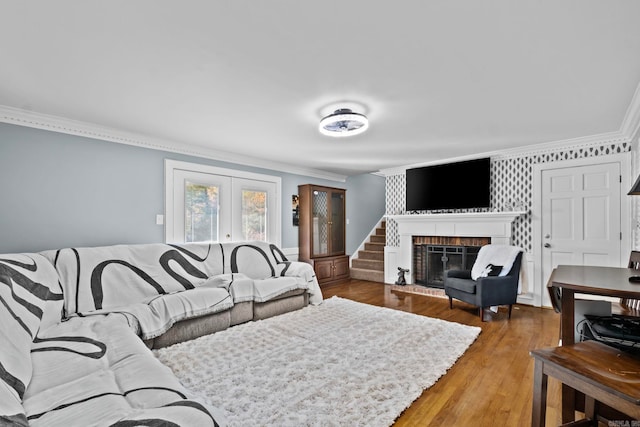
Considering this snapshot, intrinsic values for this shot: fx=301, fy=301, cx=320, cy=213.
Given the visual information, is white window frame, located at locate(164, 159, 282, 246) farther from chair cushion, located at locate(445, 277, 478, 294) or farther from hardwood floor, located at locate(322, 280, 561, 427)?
chair cushion, located at locate(445, 277, 478, 294)

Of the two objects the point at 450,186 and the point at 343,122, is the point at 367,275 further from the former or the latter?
the point at 343,122

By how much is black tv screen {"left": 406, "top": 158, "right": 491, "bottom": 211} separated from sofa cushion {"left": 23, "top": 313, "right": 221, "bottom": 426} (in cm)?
457

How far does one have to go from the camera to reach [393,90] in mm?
2484

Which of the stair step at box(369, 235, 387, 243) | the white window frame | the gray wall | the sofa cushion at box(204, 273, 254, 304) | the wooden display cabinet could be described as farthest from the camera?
the stair step at box(369, 235, 387, 243)

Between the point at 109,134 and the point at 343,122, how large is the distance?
2.75 m

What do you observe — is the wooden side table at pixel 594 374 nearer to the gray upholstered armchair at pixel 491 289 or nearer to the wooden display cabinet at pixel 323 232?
the gray upholstered armchair at pixel 491 289

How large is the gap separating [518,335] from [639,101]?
7.91ft

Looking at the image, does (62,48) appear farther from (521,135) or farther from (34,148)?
(521,135)

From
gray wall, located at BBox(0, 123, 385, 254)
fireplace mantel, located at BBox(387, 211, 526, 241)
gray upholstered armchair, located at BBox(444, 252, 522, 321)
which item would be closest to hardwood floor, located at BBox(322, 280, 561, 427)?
gray upholstered armchair, located at BBox(444, 252, 522, 321)

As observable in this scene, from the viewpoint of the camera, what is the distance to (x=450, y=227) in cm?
505

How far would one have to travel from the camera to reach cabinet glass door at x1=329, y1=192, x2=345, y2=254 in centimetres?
608

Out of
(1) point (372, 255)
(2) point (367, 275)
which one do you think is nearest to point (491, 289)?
(2) point (367, 275)

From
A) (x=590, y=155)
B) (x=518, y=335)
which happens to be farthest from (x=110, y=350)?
(x=590, y=155)

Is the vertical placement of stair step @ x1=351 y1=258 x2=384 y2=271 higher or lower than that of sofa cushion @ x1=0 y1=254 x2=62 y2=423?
lower
